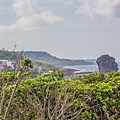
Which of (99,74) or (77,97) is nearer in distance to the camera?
(77,97)

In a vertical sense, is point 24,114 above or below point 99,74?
below

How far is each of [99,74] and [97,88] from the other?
7.29ft

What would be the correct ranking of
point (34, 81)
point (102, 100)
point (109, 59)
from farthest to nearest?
point (109, 59)
point (34, 81)
point (102, 100)

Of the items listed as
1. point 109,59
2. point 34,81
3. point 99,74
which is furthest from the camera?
point 109,59

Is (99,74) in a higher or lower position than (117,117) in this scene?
higher

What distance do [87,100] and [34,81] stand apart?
132cm

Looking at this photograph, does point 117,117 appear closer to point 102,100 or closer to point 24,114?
point 102,100

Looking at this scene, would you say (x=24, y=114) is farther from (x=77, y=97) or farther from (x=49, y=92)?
(x=77, y=97)

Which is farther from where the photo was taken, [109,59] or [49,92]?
[109,59]

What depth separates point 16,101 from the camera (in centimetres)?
683

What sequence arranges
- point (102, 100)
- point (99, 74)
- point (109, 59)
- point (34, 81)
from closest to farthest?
point (102, 100), point (34, 81), point (99, 74), point (109, 59)

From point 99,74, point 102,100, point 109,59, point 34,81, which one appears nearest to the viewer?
point 102,100

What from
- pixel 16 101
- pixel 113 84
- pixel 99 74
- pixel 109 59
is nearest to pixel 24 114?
pixel 16 101

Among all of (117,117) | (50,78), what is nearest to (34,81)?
(50,78)
